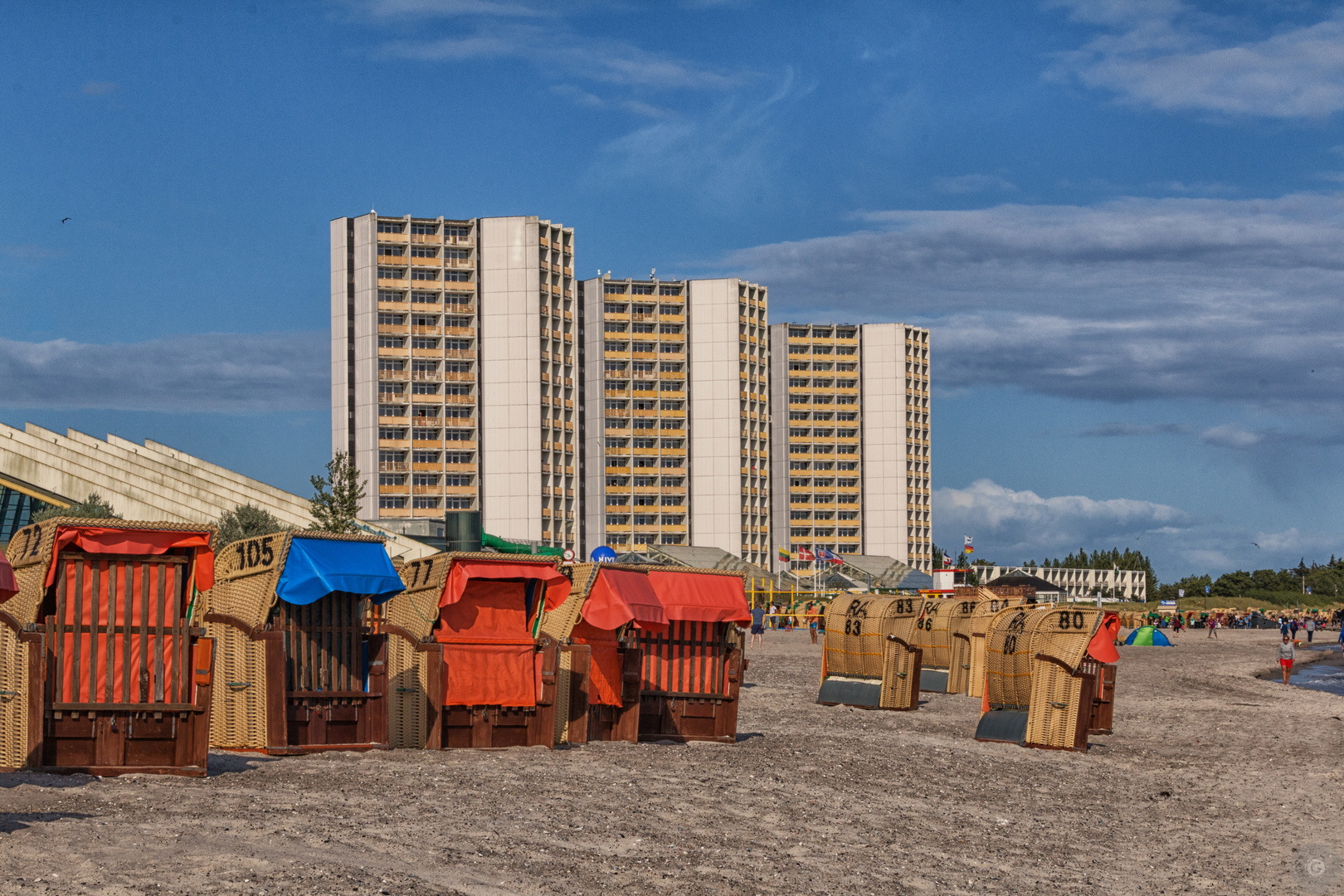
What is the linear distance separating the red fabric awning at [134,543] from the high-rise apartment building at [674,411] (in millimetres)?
115832

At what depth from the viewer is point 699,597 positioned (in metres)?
19.1

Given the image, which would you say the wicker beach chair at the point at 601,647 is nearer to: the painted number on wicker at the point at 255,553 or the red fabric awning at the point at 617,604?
the red fabric awning at the point at 617,604

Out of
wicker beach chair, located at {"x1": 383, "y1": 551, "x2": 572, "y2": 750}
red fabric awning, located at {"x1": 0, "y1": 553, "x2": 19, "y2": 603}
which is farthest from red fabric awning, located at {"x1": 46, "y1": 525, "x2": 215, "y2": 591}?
wicker beach chair, located at {"x1": 383, "y1": 551, "x2": 572, "y2": 750}

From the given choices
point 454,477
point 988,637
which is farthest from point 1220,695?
point 454,477

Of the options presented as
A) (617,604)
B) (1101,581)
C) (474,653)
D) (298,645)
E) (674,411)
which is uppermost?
(674,411)

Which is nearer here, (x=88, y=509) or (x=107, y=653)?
(x=107, y=653)

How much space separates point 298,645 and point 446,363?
103403mm

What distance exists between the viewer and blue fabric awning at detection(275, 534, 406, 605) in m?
14.7

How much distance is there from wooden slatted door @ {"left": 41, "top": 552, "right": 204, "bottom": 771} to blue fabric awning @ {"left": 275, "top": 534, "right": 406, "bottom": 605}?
1895 millimetres

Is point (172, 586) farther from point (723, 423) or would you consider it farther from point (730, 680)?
point (723, 423)

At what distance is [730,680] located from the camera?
19156 millimetres

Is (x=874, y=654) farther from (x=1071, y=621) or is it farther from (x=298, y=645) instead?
(x=298, y=645)

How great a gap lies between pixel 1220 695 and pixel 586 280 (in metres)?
99.6

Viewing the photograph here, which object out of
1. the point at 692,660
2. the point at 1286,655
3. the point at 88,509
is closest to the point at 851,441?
the point at 88,509
